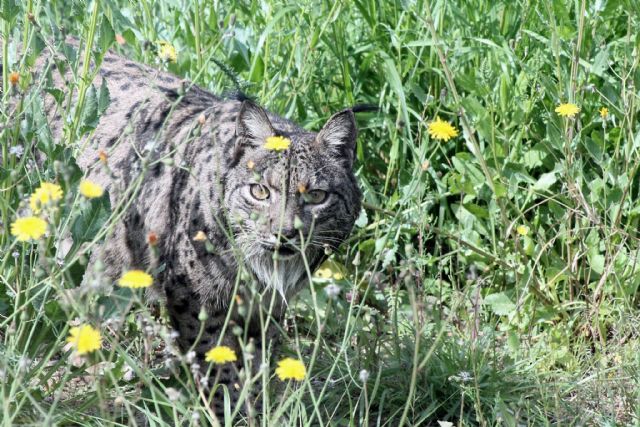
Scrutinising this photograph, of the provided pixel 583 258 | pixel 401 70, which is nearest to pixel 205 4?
pixel 401 70

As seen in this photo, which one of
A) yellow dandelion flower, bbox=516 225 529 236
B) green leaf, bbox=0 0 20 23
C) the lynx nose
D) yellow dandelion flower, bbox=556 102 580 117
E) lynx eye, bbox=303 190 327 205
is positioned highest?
green leaf, bbox=0 0 20 23

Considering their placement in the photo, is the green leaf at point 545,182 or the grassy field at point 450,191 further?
the green leaf at point 545,182

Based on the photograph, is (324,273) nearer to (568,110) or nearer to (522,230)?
(522,230)

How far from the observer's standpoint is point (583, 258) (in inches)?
190

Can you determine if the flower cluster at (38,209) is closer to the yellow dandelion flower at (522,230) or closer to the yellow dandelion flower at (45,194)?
the yellow dandelion flower at (45,194)

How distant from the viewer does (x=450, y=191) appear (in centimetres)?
510

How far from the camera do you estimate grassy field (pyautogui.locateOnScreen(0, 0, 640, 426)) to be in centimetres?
390

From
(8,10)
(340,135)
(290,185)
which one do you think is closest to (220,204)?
(290,185)

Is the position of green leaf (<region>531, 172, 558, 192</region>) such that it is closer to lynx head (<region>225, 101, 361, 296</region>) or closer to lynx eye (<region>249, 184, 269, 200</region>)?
lynx head (<region>225, 101, 361, 296</region>)

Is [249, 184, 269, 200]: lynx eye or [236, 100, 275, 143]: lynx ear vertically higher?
[236, 100, 275, 143]: lynx ear

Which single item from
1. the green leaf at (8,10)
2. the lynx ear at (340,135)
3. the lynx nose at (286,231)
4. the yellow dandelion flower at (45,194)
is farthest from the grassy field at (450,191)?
the yellow dandelion flower at (45,194)

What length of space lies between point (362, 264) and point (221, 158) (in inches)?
51.7

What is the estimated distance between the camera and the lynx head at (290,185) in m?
3.90

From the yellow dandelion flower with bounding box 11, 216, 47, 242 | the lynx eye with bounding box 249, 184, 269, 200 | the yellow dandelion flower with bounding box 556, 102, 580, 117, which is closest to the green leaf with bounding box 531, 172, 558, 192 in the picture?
the yellow dandelion flower with bounding box 556, 102, 580, 117
